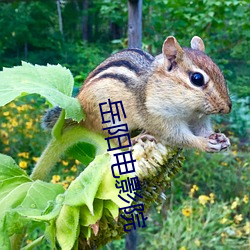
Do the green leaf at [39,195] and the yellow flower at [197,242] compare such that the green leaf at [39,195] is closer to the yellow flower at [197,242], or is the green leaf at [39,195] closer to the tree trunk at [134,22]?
the tree trunk at [134,22]

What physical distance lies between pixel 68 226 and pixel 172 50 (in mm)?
324

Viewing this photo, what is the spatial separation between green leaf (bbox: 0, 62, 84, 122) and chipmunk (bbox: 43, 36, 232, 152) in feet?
0.16

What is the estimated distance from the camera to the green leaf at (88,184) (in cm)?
42

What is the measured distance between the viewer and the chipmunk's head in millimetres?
596

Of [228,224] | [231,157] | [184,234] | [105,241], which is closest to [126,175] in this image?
[105,241]

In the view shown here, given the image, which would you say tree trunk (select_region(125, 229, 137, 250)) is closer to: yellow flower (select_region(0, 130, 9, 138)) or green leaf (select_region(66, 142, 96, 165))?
green leaf (select_region(66, 142, 96, 165))

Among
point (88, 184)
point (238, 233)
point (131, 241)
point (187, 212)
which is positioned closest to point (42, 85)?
point (88, 184)

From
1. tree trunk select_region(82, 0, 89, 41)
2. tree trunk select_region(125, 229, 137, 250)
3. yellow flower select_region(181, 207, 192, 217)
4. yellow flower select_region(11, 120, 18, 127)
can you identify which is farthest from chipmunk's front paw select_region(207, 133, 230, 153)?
tree trunk select_region(82, 0, 89, 41)

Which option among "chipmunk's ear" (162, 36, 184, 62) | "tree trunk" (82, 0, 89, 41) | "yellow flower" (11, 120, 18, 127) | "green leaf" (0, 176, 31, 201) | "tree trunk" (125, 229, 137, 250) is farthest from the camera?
"tree trunk" (82, 0, 89, 41)

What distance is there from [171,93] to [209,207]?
1703 millimetres

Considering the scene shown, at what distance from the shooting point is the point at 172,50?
26.0 inches

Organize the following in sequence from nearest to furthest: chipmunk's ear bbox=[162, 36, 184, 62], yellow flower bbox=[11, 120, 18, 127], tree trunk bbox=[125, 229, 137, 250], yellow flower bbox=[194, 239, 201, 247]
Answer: chipmunk's ear bbox=[162, 36, 184, 62] < tree trunk bbox=[125, 229, 137, 250] < yellow flower bbox=[194, 239, 201, 247] < yellow flower bbox=[11, 120, 18, 127]

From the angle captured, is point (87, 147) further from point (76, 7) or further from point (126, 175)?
point (76, 7)

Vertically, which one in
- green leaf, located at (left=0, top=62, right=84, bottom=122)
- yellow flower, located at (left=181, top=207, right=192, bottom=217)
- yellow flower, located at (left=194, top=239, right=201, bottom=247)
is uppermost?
yellow flower, located at (left=181, top=207, right=192, bottom=217)
